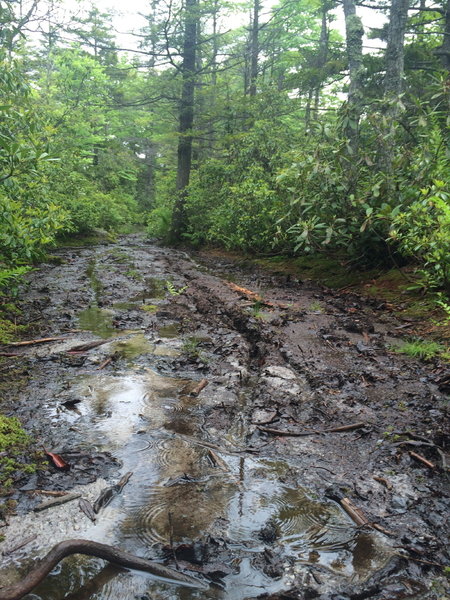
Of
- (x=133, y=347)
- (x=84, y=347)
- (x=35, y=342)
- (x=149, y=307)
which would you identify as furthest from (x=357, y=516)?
(x=149, y=307)

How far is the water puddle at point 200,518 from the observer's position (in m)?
1.83

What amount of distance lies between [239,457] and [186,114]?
722 inches

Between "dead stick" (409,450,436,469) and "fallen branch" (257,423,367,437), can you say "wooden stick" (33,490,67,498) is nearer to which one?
"fallen branch" (257,423,367,437)

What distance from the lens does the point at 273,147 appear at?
13.8 metres

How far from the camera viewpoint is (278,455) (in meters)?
2.92

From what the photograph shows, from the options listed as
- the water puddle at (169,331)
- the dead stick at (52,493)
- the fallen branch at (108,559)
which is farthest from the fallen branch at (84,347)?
the fallen branch at (108,559)

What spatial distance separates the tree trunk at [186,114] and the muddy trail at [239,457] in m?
13.4

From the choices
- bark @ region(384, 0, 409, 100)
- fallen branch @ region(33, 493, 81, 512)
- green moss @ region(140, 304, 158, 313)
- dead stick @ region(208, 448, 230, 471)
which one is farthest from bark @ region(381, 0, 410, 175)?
fallen branch @ region(33, 493, 81, 512)

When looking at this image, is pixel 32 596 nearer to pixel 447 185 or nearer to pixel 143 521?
pixel 143 521

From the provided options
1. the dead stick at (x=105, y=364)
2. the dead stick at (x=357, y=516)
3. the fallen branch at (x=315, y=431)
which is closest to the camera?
the dead stick at (x=357, y=516)

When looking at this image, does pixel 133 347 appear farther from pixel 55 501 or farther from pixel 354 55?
pixel 354 55

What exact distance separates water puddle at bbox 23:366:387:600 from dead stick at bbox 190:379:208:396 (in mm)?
489

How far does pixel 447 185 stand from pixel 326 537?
6439mm

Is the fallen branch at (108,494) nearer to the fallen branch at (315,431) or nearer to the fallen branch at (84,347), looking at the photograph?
the fallen branch at (315,431)
